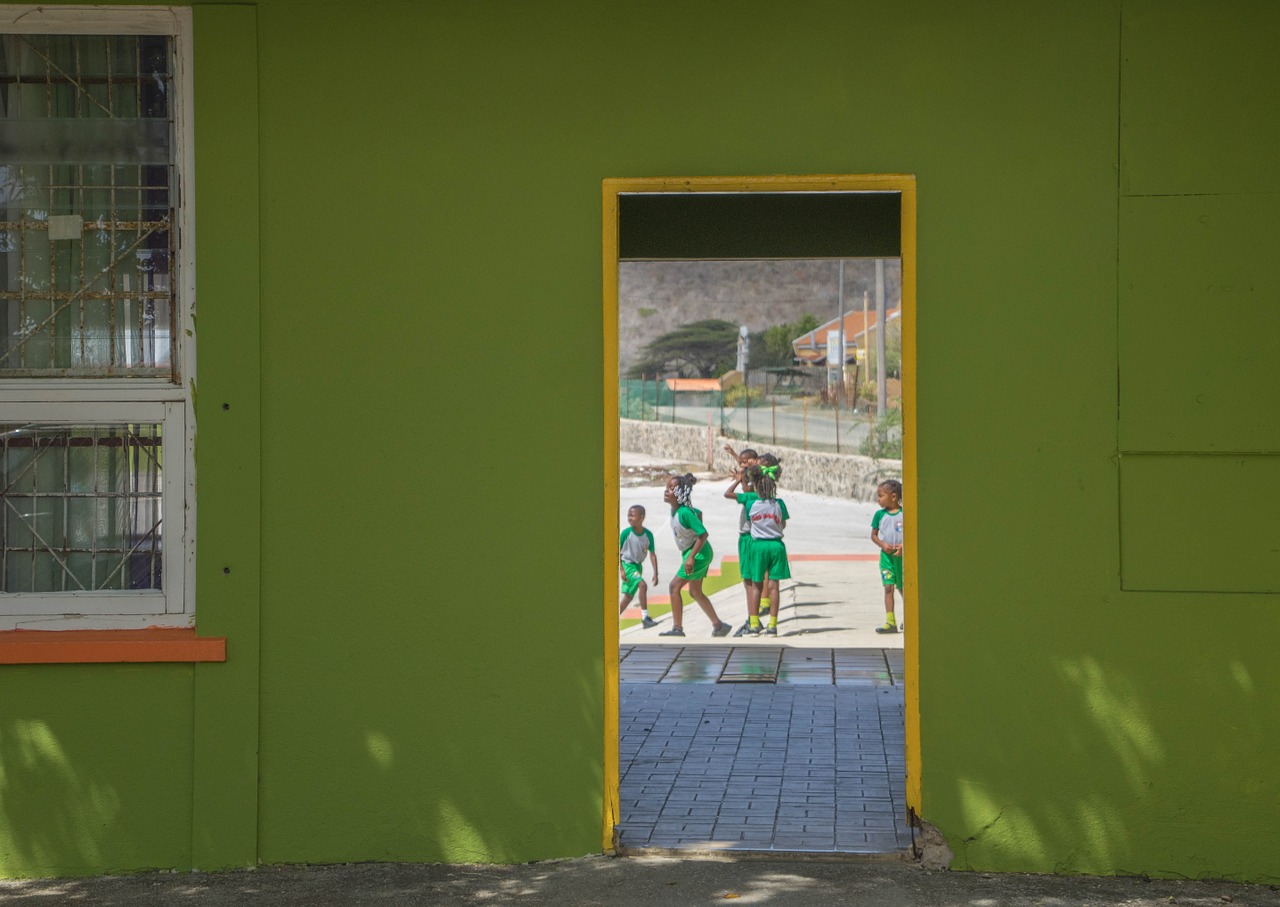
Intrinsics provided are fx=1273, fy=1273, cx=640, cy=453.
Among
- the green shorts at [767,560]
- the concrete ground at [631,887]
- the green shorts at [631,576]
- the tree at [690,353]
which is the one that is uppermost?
the tree at [690,353]

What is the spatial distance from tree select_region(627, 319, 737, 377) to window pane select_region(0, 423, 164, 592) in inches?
1336

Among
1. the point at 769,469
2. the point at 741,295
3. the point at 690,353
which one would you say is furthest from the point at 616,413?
the point at 741,295

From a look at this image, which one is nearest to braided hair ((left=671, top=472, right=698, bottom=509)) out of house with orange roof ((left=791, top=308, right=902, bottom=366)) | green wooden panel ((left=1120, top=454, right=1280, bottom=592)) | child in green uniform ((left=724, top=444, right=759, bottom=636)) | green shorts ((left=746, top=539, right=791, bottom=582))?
child in green uniform ((left=724, top=444, right=759, bottom=636))

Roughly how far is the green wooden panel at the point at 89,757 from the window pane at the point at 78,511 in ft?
1.21

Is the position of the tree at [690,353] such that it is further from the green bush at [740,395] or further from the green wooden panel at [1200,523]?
the green wooden panel at [1200,523]

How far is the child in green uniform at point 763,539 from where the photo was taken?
11.9 metres

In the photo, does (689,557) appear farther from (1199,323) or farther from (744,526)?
(1199,323)

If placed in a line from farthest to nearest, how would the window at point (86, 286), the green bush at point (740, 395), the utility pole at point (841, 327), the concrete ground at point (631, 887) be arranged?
1. the green bush at point (740, 395)
2. the utility pole at point (841, 327)
3. the window at point (86, 286)
4. the concrete ground at point (631, 887)

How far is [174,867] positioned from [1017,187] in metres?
4.02

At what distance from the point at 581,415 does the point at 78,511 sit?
199cm

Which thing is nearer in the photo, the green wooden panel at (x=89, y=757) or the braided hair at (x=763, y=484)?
the green wooden panel at (x=89, y=757)

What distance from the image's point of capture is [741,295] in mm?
39469

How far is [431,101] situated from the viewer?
4.80 meters

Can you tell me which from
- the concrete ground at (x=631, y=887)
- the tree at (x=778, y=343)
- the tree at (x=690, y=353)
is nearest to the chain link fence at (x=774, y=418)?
the tree at (x=690, y=353)
